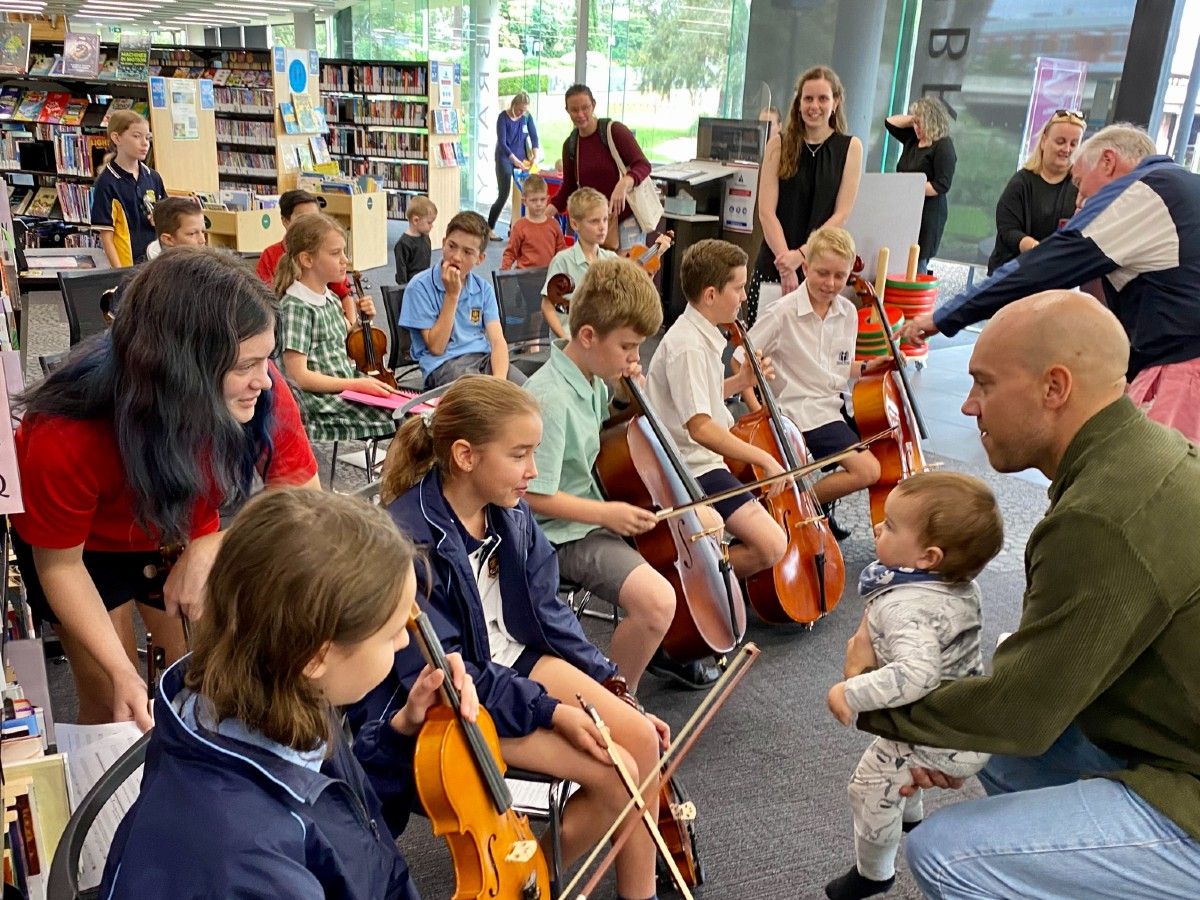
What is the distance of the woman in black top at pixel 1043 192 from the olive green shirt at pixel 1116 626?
339cm

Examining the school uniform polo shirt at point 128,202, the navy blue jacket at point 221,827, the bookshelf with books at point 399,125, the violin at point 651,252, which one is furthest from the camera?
the bookshelf with books at point 399,125

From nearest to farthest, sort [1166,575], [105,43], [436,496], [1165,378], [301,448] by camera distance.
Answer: [1166,575]
[436,496]
[301,448]
[1165,378]
[105,43]

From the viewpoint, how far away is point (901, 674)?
155 cm

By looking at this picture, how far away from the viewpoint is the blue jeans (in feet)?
Result: 4.15

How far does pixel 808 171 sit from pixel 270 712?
11.8 ft

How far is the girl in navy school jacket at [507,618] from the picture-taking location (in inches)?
63.7

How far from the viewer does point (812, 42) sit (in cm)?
770

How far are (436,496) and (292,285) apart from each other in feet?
5.97

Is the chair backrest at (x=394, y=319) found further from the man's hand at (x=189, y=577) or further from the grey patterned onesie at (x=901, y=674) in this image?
the grey patterned onesie at (x=901, y=674)

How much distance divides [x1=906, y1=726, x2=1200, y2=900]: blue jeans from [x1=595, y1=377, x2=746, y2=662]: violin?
0.94 meters

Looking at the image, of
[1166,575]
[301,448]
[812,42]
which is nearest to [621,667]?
[301,448]

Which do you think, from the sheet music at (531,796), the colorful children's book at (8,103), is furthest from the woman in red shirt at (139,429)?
the colorful children's book at (8,103)

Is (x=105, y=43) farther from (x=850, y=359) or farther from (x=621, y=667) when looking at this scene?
(x=621, y=667)

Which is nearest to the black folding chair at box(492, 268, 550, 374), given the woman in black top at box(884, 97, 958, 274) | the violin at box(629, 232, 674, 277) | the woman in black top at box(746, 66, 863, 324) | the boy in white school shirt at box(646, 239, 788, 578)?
A: the violin at box(629, 232, 674, 277)
